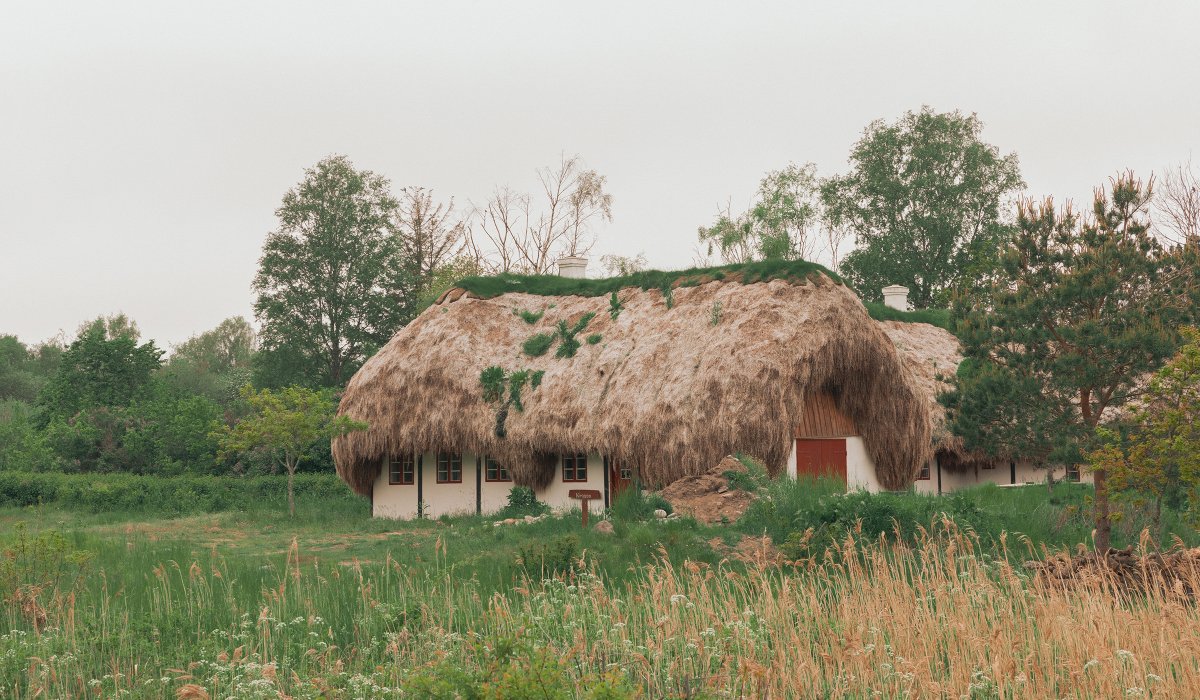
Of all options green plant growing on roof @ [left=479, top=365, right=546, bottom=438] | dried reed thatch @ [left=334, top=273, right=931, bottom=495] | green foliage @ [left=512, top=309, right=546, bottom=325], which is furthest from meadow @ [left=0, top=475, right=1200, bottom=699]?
green foliage @ [left=512, top=309, right=546, bottom=325]

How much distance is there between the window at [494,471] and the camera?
69.8ft

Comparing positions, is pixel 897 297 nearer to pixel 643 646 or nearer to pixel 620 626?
pixel 643 646

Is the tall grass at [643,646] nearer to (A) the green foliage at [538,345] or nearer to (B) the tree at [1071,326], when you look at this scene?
(B) the tree at [1071,326]

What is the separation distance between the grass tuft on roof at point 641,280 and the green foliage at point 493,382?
2.91 metres

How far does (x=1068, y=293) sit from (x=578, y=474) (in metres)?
9.97

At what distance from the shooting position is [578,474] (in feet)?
66.1

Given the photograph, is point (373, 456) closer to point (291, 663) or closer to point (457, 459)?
point (457, 459)

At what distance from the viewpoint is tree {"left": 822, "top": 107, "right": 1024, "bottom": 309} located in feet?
121

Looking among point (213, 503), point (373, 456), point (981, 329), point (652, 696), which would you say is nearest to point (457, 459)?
point (373, 456)

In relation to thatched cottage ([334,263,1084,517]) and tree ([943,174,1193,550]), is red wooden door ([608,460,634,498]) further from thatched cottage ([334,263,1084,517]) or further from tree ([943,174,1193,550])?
tree ([943,174,1193,550])

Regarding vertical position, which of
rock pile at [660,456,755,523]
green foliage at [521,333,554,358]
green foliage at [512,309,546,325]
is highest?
green foliage at [512,309,546,325]

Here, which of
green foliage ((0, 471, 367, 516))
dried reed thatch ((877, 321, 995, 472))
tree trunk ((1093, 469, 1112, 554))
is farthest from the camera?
green foliage ((0, 471, 367, 516))

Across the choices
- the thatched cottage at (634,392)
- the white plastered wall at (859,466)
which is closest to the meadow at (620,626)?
the thatched cottage at (634,392)

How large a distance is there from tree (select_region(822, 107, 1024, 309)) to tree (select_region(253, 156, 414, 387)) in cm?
1804
